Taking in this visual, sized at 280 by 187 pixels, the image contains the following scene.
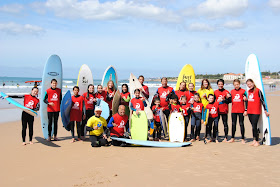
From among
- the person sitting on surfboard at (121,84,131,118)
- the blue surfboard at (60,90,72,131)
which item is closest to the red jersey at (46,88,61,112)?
the blue surfboard at (60,90,72,131)

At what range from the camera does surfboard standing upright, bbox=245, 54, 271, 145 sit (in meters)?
5.33

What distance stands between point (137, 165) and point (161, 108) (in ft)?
6.53

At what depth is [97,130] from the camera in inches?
207

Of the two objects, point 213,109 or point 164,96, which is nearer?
point 213,109

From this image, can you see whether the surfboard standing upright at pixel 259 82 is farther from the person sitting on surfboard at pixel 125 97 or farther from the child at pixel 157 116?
the person sitting on surfboard at pixel 125 97

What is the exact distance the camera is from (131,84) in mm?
6512

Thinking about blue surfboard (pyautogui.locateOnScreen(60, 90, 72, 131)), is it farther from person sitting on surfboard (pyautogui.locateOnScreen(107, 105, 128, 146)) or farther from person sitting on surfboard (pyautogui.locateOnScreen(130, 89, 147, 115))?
person sitting on surfboard (pyautogui.locateOnScreen(130, 89, 147, 115))

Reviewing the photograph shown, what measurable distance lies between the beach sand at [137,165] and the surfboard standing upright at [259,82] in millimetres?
250

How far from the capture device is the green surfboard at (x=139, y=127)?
5.44 metres

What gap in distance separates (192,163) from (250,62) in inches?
122

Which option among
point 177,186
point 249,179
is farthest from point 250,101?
point 177,186

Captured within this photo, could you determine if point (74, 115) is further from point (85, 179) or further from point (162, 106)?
point (85, 179)

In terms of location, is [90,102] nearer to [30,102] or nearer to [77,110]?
[77,110]

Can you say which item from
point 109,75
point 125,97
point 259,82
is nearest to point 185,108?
point 125,97
